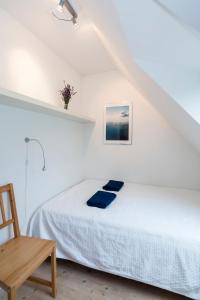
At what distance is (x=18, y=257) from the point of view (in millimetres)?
1236

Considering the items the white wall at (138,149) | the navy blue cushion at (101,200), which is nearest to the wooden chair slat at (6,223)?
the navy blue cushion at (101,200)

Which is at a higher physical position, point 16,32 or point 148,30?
point 16,32

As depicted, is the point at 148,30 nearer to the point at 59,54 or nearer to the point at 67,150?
the point at 59,54

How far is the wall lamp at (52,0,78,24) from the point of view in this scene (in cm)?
138

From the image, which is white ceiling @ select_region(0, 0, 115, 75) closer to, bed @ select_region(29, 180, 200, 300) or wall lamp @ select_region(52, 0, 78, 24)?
wall lamp @ select_region(52, 0, 78, 24)

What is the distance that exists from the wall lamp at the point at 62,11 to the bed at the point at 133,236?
1772 millimetres

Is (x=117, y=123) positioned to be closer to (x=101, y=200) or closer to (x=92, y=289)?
(x=101, y=200)

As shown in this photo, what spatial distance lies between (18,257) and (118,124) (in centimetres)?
216

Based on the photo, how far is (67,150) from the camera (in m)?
2.53

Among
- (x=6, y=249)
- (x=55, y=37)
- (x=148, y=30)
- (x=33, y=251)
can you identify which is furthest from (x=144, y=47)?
(x=6, y=249)

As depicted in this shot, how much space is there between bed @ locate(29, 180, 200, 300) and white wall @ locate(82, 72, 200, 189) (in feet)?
2.21

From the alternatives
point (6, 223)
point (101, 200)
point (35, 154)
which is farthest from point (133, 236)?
point (35, 154)

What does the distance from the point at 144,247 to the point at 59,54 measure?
7.81 ft

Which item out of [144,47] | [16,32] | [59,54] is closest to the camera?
[144,47]
